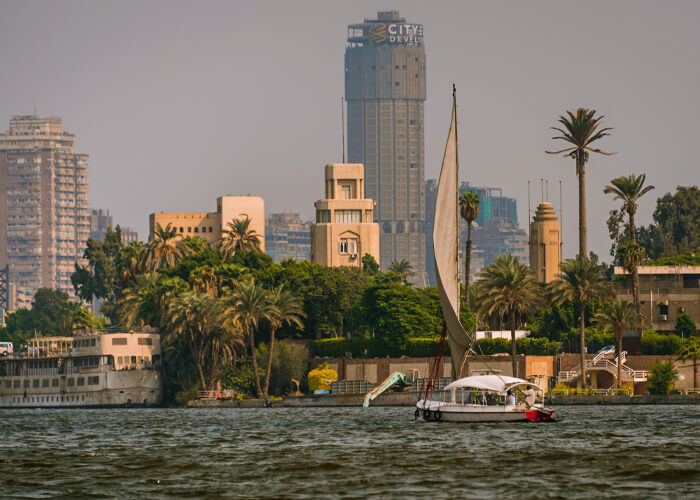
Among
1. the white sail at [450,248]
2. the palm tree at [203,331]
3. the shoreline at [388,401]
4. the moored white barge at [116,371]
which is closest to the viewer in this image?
the white sail at [450,248]

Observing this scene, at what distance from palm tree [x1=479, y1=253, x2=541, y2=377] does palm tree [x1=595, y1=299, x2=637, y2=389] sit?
7.51 metres

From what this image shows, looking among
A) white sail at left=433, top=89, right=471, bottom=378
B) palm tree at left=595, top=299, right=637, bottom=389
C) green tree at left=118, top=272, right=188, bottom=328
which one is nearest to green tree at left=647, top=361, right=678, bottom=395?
palm tree at left=595, top=299, right=637, bottom=389

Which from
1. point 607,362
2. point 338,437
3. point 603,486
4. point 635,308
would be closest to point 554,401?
point 607,362

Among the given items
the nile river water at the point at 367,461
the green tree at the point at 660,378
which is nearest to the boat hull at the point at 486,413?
the nile river water at the point at 367,461

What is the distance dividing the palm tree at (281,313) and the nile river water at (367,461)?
7005 cm

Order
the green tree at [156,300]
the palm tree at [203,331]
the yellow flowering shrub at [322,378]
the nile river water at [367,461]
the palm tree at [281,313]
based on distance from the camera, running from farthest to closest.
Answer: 1. the green tree at [156,300]
2. the palm tree at [203,331]
3. the yellow flowering shrub at [322,378]
4. the palm tree at [281,313]
5. the nile river water at [367,461]

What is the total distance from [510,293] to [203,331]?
1504 inches

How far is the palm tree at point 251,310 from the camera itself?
16975cm

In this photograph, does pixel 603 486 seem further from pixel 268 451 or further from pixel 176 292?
pixel 176 292

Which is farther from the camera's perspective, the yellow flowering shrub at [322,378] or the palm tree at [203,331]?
the palm tree at [203,331]

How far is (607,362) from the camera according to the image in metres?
157

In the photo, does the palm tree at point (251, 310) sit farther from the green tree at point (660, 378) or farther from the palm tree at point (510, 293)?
the green tree at point (660, 378)

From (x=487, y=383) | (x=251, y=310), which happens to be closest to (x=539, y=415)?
(x=487, y=383)

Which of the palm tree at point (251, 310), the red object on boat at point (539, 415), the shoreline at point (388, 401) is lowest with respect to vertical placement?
the shoreline at point (388, 401)
